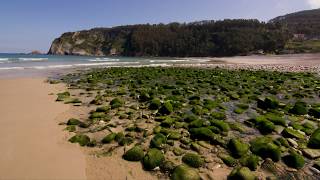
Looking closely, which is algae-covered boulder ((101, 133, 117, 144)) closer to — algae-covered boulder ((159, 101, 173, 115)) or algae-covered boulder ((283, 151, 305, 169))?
algae-covered boulder ((159, 101, 173, 115))

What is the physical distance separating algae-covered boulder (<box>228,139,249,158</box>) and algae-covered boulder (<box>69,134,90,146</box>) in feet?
10.3

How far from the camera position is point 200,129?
26.1ft

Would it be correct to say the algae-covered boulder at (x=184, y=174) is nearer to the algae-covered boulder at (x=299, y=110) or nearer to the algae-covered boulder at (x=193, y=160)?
the algae-covered boulder at (x=193, y=160)

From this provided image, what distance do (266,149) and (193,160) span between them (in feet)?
5.30

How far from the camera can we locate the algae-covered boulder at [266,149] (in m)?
6.64

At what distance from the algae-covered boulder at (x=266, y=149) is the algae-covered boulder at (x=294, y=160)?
0.53 ft

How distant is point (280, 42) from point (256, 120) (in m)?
133

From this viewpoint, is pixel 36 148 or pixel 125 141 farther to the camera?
pixel 125 141

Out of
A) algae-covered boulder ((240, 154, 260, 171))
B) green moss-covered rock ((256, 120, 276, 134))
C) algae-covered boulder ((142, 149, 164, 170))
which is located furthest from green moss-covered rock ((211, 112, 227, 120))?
algae-covered boulder ((142, 149, 164, 170))

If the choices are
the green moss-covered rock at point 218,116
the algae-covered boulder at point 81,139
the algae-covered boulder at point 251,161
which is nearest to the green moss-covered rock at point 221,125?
the green moss-covered rock at point 218,116

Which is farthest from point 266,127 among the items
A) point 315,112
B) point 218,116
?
point 315,112

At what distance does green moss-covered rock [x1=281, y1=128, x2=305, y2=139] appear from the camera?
806 cm

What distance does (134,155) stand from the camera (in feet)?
21.4

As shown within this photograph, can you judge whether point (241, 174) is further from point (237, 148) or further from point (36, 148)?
point (36, 148)
